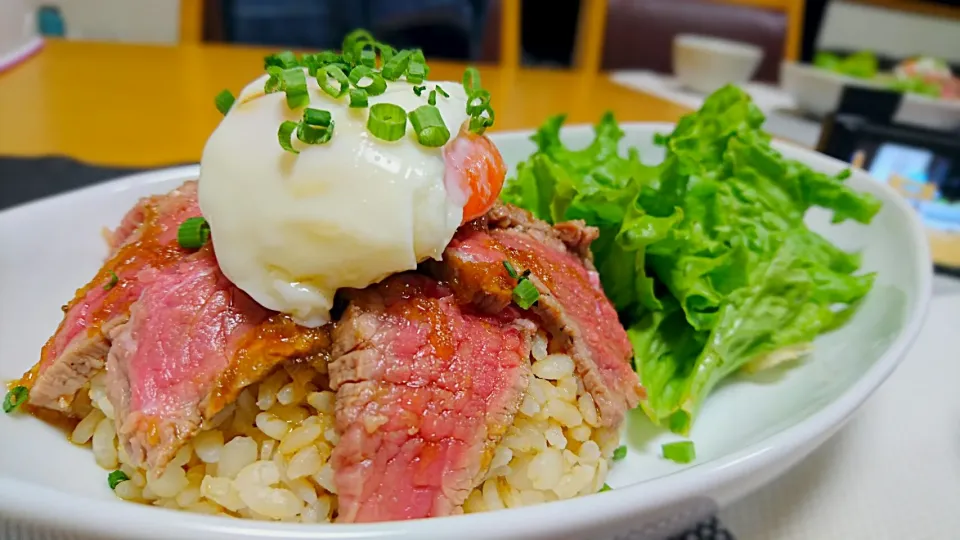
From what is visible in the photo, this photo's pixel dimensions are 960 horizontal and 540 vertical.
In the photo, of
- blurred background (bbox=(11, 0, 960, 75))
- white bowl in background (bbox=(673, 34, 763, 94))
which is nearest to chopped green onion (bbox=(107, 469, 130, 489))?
white bowl in background (bbox=(673, 34, 763, 94))

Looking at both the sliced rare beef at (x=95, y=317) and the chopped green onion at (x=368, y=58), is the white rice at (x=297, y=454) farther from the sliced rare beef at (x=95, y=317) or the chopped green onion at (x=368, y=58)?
the chopped green onion at (x=368, y=58)

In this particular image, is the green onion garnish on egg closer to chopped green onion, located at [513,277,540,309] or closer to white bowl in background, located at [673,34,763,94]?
chopped green onion, located at [513,277,540,309]

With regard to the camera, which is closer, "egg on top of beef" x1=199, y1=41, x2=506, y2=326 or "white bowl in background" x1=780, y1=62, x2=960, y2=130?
"egg on top of beef" x1=199, y1=41, x2=506, y2=326

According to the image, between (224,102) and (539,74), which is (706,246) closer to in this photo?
(224,102)

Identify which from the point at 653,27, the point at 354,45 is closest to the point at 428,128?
the point at 354,45

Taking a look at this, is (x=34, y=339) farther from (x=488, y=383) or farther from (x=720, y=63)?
(x=720, y=63)

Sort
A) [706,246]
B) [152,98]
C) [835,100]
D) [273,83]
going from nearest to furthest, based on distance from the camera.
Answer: [273,83] < [706,246] < [152,98] < [835,100]
